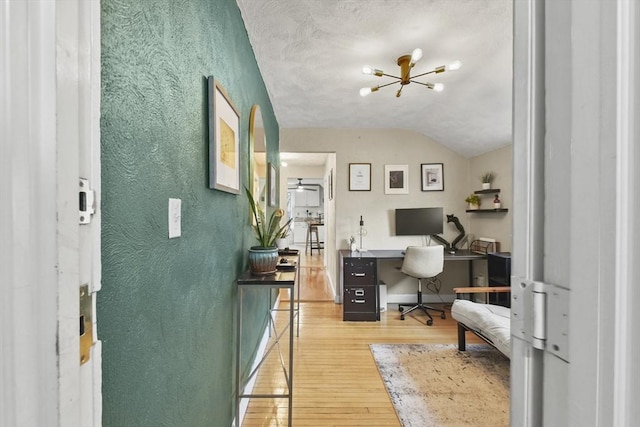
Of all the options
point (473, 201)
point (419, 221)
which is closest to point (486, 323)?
point (419, 221)

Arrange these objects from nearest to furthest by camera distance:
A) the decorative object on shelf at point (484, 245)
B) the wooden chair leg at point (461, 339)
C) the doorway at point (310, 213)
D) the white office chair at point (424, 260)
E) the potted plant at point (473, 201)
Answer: the wooden chair leg at point (461, 339) < the white office chair at point (424, 260) < the decorative object on shelf at point (484, 245) < the potted plant at point (473, 201) < the doorway at point (310, 213)

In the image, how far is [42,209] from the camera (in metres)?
0.35

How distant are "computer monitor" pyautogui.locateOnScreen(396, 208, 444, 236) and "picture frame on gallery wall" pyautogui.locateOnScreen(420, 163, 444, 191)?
318 mm

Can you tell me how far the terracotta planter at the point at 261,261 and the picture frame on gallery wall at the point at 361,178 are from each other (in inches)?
96.2

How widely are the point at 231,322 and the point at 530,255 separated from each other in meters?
1.41

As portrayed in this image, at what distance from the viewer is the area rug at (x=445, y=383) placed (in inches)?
68.8

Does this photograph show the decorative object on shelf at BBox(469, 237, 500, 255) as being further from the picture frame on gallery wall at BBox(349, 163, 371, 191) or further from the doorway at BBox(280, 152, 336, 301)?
the doorway at BBox(280, 152, 336, 301)

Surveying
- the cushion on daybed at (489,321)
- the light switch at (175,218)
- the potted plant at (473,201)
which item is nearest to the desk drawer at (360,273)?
the cushion on daybed at (489,321)

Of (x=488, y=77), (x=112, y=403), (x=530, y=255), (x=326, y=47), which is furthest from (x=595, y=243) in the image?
(x=488, y=77)

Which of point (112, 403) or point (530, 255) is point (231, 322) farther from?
point (530, 255)

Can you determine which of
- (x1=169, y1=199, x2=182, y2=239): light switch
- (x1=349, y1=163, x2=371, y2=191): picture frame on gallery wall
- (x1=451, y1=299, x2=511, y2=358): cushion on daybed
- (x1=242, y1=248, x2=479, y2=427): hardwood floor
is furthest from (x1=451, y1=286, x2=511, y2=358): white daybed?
(x1=169, y1=199, x2=182, y2=239): light switch

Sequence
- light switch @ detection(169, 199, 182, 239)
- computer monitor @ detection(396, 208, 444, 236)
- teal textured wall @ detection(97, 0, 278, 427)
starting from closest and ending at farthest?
teal textured wall @ detection(97, 0, 278, 427) < light switch @ detection(169, 199, 182, 239) < computer monitor @ detection(396, 208, 444, 236)

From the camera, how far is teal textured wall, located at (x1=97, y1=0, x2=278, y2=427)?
0.58m

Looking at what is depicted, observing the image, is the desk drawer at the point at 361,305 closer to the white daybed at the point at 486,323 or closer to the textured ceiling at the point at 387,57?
the white daybed at the point at 486,323
